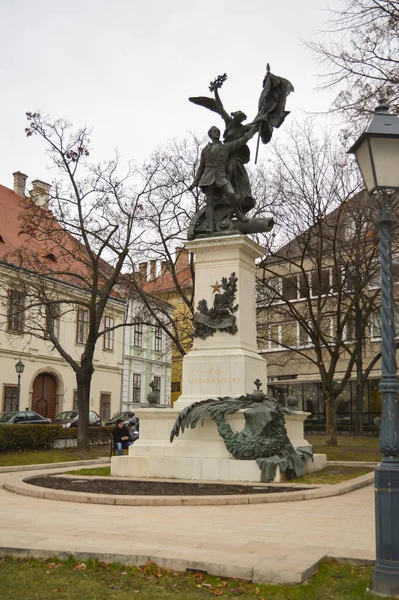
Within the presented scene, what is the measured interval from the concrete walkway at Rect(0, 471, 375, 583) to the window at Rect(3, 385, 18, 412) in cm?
2735

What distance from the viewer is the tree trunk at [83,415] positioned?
906 inches

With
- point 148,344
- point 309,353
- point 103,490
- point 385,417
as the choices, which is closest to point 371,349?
point 309,353

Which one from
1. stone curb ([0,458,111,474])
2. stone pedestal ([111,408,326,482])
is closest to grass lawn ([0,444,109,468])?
stone curb ([0,458,111,474])

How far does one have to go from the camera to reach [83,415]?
76.7 ft

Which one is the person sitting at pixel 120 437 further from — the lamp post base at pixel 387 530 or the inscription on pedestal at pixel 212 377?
the lamp post base at pixel 387 530

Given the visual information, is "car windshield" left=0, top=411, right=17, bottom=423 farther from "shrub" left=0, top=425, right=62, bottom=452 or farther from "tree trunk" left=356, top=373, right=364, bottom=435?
"tree trunk" left=356, top=373, right=364, bottom=435

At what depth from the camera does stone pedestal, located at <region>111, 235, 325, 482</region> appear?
12.6 m

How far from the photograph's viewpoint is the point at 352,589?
5.28 metres

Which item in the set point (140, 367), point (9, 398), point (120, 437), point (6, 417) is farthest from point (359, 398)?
point (140, 367)

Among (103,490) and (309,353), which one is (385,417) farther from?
(309,353)

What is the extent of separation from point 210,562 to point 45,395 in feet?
119

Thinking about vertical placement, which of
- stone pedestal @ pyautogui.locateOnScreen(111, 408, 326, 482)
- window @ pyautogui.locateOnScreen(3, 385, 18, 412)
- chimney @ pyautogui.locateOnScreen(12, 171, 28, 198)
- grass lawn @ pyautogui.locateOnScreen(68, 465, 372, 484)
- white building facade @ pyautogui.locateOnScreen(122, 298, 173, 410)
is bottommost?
grass lawn @ pyautogui.locateOnScreen(68, 465, 372, 484)

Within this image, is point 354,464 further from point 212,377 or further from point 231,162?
point 231,162

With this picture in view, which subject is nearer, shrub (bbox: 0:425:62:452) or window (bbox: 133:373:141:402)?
shrub (bbox: 0:425:62:452)
